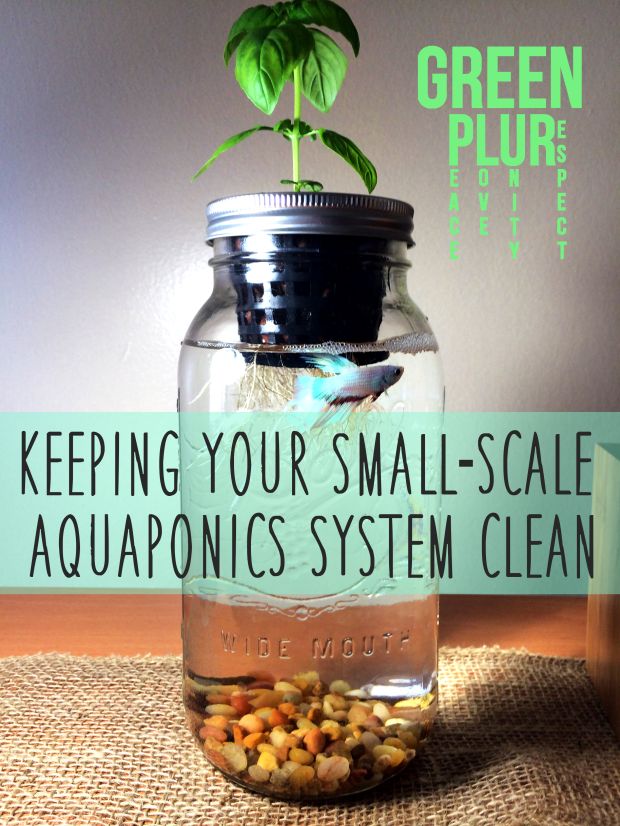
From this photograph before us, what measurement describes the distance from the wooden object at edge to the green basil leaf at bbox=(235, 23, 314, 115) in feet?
1.23

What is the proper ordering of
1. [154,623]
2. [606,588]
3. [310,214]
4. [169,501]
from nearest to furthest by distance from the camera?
[310,214], [606,588], [154,623], [169,501]

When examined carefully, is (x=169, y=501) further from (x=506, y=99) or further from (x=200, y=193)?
(x=506, y=99)

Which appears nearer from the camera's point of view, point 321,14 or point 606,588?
point 321,14

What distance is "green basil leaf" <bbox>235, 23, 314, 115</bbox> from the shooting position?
54 cm

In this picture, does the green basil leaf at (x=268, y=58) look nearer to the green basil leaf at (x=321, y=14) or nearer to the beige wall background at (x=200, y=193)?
the green basil leaf at (x=321, y=14)

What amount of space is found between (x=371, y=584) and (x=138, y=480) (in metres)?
0.39

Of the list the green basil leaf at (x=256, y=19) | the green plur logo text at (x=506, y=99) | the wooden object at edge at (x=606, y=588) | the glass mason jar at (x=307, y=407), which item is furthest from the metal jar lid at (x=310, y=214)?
the green plur logo text at (x=506, y=99)

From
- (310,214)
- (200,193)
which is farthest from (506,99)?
(310,214)

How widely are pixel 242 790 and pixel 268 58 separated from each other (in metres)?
0.47

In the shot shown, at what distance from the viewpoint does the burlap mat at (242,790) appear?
54cm

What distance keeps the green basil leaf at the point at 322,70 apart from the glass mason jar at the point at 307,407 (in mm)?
127

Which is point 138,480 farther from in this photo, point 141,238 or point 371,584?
point 371,584

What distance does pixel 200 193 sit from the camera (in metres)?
0.91

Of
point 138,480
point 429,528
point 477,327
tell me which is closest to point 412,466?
point 429,528
